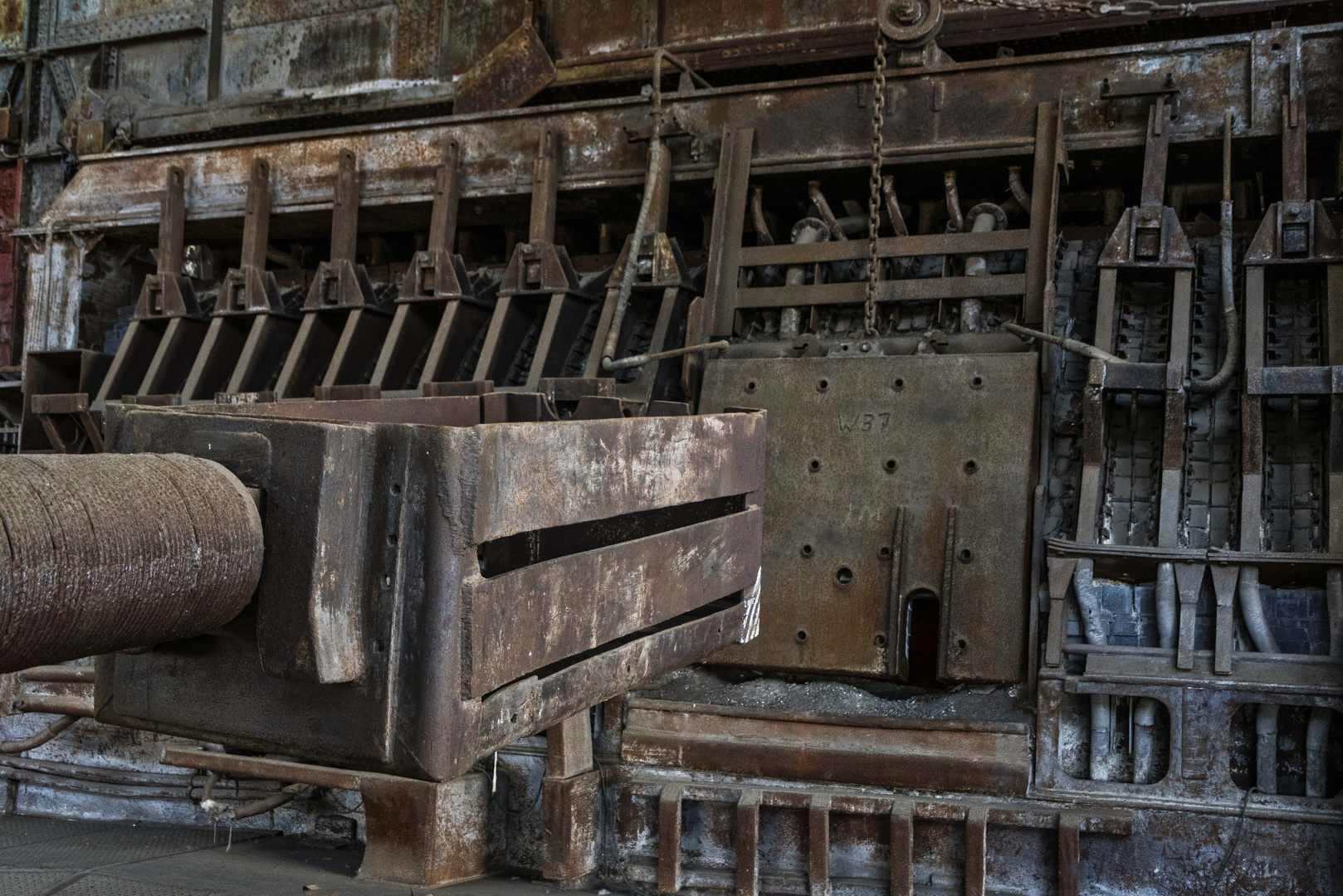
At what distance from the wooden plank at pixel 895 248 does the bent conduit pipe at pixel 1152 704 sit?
1482 millimetres

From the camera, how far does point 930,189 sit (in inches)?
209

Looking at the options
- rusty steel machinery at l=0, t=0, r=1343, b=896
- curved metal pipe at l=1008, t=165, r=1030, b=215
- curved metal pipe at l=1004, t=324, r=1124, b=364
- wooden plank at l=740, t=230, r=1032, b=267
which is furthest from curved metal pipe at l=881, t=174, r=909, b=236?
curved metal pipe at l=1004, t=324, r=1124, b=364

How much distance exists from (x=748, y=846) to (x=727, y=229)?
2682 mm

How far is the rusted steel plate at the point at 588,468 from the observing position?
187cm

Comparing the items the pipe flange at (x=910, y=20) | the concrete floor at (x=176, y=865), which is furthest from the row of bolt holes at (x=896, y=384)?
the concrete floor at (x=176, y=865)

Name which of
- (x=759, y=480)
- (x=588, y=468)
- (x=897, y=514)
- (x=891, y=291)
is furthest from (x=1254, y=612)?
(x=588, y=468)

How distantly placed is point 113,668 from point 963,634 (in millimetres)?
2689

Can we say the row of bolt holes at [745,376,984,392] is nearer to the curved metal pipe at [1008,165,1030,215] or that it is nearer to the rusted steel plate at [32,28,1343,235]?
the curved metal pipe at [1008,165,1030,215]

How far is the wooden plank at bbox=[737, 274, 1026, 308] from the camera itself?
4570 mm

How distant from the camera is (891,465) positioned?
4.15 meters

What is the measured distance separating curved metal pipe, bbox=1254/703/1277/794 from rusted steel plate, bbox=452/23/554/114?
479cm

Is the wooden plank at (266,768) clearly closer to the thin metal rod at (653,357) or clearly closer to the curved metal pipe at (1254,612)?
the thin metal rod at (653,357)

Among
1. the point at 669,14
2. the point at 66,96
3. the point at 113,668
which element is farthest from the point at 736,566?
the point at 66,96

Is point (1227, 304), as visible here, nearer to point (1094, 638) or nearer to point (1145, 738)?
point (1094, 638)
